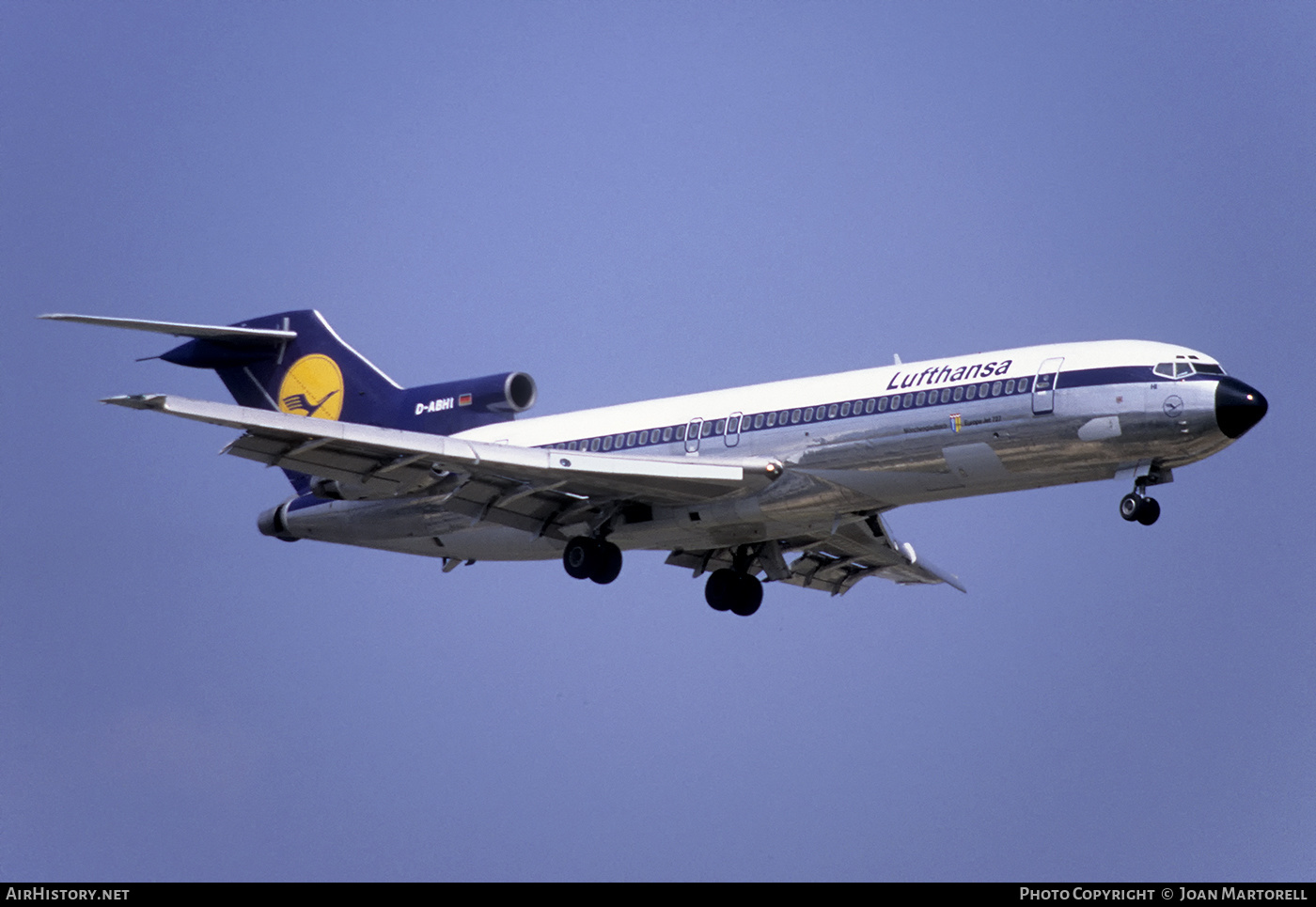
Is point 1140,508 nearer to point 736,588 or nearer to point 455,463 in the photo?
point 736,588

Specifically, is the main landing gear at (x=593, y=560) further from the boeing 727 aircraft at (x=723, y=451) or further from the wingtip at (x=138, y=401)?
the wingtip at (x=138, y=401)

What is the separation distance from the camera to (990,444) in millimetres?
28641

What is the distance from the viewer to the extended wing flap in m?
29.0

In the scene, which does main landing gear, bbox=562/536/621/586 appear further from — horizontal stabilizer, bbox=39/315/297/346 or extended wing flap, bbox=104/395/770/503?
horizontal stabilizer, bbox=39/315/297/346

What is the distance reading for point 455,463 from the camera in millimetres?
29922

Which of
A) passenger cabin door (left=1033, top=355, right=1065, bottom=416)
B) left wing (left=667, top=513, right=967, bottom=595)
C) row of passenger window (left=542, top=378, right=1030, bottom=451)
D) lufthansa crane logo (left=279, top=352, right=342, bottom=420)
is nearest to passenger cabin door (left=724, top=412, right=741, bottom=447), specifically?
row of passenger window (left=542, top=378, right=1030, bottom=451)

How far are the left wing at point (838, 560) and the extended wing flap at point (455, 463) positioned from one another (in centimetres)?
357

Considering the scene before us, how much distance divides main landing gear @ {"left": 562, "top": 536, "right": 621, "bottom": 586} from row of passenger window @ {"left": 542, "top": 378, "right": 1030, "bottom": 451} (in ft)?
5.84

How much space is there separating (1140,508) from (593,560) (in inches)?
365

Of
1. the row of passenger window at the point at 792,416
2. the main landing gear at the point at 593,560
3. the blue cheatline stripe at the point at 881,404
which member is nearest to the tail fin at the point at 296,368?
the row of passenger window at the point at 792,416

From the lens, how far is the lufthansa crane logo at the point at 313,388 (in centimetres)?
3641
